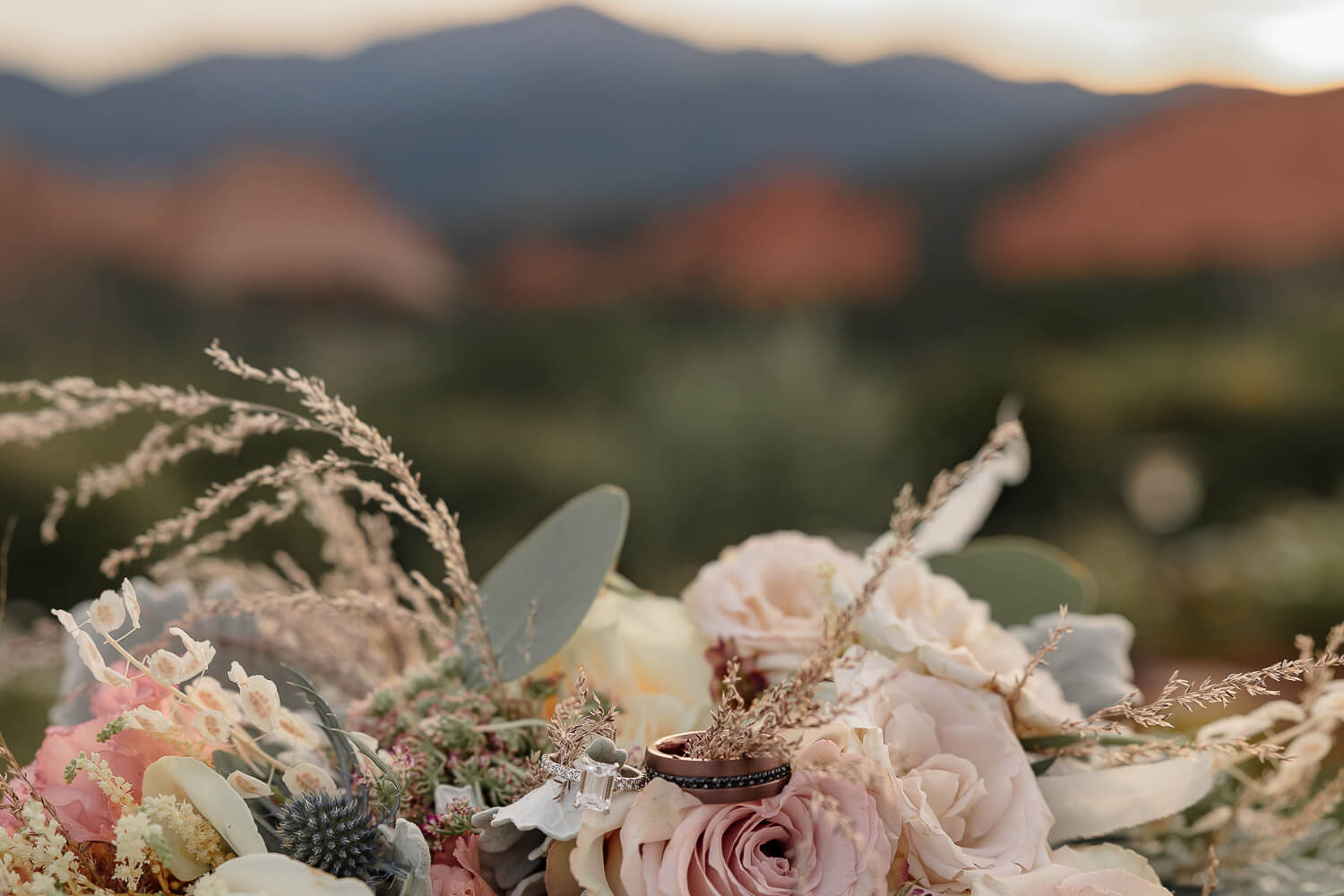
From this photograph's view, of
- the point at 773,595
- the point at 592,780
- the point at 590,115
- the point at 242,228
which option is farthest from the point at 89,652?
the point at 590,115

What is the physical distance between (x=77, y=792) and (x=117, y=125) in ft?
12.9

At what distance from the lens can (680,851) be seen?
16.0 inches

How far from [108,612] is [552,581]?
→ 26cm

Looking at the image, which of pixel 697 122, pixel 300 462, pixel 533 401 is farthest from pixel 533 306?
pixel 300 462

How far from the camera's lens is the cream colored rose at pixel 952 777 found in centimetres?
46

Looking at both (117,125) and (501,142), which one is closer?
(117,125)

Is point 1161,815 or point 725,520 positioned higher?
point 1161,815

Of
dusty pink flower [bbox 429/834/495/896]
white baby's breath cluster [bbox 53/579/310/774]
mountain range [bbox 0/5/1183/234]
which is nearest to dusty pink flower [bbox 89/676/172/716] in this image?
white baby's breath cluster [bbox 53/579/310/774]

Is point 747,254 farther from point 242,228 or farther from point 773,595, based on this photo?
point 773,595

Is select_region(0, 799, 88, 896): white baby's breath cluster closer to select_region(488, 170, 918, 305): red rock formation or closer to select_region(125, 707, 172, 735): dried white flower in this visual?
select_region(125, 707, 172, 735): dried white flower

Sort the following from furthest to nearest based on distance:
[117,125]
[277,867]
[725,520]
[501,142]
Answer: [501,142]
[117,125]
[725,520]
[277,867]

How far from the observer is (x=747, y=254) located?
12.2 ft

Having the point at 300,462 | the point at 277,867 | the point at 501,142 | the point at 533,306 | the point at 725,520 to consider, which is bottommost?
the point at 725,520

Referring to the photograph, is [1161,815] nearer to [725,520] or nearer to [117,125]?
[725,520]
